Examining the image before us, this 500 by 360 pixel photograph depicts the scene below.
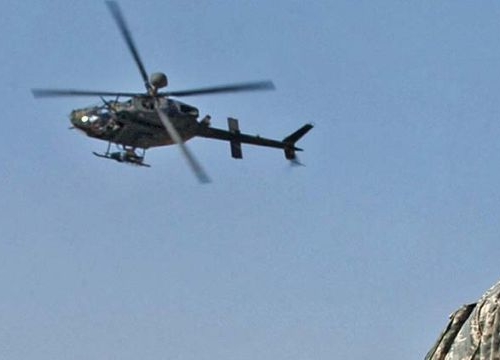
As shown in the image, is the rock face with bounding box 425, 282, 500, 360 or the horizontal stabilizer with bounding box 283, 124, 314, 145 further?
the horizontal stabilizer with bounding box 283, 124, 314, 145

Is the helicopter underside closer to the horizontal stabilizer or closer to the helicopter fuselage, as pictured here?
the helicopter fuselage

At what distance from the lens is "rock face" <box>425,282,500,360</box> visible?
156 inches

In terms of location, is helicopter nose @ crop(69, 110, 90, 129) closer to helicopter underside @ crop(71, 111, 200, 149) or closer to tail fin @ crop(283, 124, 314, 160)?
helicopter underside @ crop(71, 111, 200, 149)

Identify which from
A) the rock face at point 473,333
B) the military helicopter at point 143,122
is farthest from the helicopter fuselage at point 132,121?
the rock face at point 473,333

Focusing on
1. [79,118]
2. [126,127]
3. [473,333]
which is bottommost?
[473,333]

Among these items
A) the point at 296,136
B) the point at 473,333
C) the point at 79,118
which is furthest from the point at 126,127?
the point at 473,333

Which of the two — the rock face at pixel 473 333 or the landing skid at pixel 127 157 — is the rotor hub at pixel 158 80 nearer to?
the landing skid at pixel 127 157

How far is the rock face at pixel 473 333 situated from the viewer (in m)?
3.97

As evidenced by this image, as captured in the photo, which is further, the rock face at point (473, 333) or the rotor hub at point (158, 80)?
the rotor hub at point (158, 80)

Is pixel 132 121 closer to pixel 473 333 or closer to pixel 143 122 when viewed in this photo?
pixel 143 122

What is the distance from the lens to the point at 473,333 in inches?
161

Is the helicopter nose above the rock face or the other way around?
above

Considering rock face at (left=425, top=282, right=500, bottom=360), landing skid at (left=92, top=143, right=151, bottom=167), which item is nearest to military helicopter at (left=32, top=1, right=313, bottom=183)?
landing skid at (left=92, top=143, right=151, bottom=167)

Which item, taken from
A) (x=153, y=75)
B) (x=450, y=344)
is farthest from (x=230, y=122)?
(x=450, y=344)
